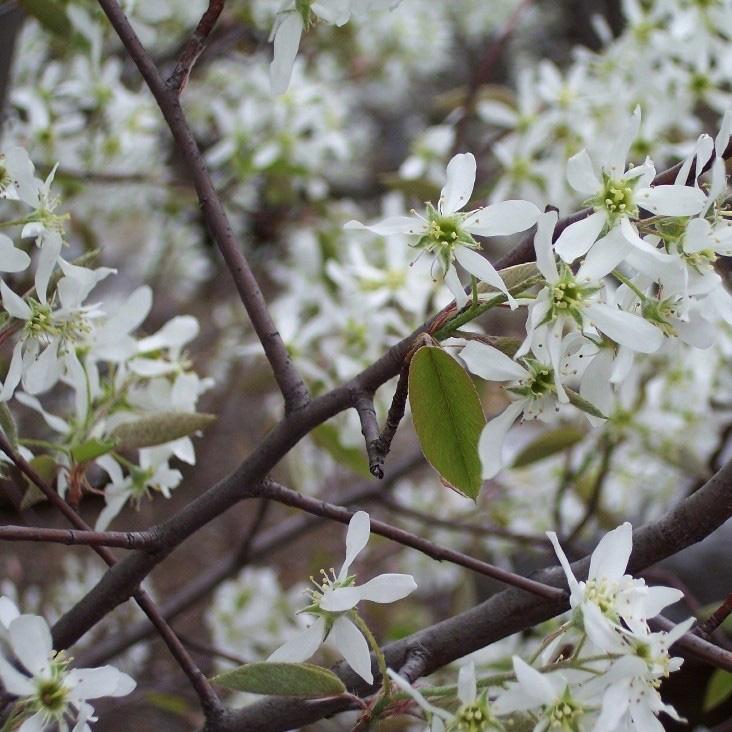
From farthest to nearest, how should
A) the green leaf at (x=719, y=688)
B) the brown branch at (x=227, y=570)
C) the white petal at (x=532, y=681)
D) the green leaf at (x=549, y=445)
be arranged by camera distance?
the brown branch at (x=227, y=570) < the green leaf at (x=549, y=445) < the green leaf at (x=719, y=688) < the white petal at (x=532, y=681)

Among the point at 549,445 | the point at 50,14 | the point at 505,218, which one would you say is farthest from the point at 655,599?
the point at 50,14

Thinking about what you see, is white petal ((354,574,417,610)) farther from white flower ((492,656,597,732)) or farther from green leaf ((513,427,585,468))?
green leaf ((513,427,585,468))

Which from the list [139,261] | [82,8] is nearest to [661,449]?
[82,8]

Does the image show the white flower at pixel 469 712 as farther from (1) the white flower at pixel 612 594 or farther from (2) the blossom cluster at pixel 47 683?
(2) the blossom cluster at pixel 47 683

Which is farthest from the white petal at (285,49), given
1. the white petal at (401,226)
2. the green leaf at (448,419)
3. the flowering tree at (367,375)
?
the green leaf at (448,419)

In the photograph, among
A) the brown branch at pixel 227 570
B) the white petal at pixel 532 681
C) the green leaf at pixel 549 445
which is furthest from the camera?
the brown branch at pixel 227 570

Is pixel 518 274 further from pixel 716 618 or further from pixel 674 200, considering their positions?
pixel 716 618
